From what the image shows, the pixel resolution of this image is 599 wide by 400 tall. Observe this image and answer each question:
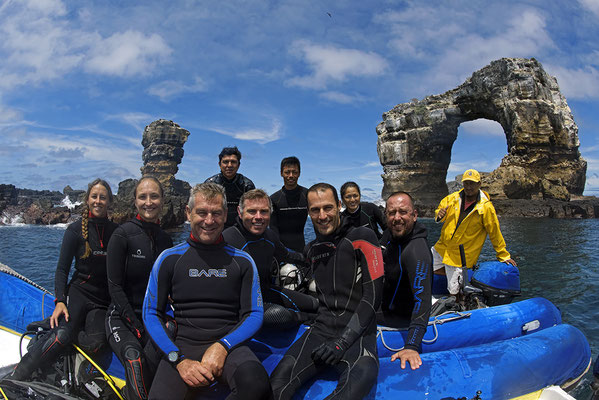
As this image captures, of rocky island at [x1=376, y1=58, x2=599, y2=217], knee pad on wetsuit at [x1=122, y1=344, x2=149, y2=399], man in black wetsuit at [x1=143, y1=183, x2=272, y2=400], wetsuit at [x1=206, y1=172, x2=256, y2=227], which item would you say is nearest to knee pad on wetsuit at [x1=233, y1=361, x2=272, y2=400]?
man in black wetsuit at [x1=143, y1=183, x2=272, y2=400]

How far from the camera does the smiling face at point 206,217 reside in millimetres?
2770

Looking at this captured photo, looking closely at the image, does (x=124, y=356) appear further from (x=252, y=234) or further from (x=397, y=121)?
(x=397, y=121)

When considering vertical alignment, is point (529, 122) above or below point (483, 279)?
above

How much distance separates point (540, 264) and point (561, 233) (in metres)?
13.2

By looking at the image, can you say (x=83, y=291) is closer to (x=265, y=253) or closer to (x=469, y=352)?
(x=265, y=253)

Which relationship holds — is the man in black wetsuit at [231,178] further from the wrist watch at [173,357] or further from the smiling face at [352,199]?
the wrist watch at [173,357]

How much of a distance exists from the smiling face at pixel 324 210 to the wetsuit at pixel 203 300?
73 centimetres

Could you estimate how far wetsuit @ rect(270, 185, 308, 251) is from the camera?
5.60 m

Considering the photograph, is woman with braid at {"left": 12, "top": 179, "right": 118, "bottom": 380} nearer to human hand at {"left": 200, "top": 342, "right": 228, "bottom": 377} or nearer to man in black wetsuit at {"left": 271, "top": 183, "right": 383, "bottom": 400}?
human hand at {"left": 200, "top": 342, "right": 228, "bottom": 377}

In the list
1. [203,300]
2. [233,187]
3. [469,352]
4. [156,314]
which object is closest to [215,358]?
[203,300]

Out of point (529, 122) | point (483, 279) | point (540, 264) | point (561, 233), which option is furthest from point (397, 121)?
point (483, 279)

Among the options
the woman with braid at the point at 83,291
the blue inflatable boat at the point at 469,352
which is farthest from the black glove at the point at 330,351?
the woman with braid at the point at 83,291

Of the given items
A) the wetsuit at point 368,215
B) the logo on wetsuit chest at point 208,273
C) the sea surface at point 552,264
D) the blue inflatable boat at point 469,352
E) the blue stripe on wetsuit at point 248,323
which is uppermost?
the wetsuit at point 368,215

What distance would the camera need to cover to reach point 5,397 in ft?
9.55
